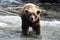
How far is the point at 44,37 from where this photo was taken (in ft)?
24.8

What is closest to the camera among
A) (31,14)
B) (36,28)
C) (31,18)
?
(31,18)

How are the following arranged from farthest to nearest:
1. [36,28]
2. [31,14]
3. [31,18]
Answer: [36,28]
[31,14]
[31,18]

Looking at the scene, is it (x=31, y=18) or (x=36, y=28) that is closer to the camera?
(x=31, y=18)

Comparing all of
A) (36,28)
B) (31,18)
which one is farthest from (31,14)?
(36,28)

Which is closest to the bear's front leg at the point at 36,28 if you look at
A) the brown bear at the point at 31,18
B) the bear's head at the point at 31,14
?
the brown bear at the point at 31,18

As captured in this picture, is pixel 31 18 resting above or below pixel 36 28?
above

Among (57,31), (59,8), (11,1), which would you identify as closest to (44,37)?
(57,31)

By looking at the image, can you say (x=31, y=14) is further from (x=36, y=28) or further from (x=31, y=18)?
(x=36, y=28)

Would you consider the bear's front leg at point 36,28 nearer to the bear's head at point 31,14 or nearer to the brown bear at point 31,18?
the brown bear at point 31,18

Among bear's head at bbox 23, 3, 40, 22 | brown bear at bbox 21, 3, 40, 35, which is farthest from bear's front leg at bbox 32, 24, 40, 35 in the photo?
bear's head at bbox 23, 3, 40, 22

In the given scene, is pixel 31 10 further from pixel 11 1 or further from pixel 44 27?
pixel 11 1

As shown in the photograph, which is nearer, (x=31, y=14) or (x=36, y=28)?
(x=31, y=14)

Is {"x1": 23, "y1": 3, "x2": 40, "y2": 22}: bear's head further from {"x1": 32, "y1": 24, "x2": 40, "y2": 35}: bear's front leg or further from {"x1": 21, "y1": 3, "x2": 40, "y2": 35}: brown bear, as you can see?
{"x1": 32, "y1": 24, "x2": 40, "y2": 35}: bear's front leg

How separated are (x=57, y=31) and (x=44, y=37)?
1070 millimetres
